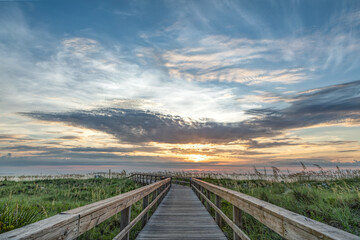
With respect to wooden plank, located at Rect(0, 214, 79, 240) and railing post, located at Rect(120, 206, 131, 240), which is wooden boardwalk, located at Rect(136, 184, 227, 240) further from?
wooden plank, located at Rect(0, 214, 79, 240)

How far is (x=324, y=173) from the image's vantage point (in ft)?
59.3

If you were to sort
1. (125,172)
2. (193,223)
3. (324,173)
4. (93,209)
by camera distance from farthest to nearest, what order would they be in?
(125,172), (324,173), (193,223), (93,209)

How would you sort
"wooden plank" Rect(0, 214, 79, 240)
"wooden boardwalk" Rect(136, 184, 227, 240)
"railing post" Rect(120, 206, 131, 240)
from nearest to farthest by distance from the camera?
"wooden plank" Rect(0, 214, 79, 240), "railing post" Rect(120, 206, 131, 240), "wooden boardwalk" Rect(136, 184, 227, 240)

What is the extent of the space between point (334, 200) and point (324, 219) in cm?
222

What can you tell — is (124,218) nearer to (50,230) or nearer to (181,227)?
(181,227)

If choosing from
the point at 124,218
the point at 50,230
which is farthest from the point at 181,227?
the point at 50,230

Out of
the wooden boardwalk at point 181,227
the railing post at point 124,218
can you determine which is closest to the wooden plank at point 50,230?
the railing post at point 124,218

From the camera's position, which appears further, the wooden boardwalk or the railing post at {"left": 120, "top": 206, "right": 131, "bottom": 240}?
the wooden boardwalk

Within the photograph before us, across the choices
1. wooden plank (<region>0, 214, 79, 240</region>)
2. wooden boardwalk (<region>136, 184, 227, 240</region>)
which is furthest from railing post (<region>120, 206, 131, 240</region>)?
wooden plank (<region>0, 214, 79, 240</region>)

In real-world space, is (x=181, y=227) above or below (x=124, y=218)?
below

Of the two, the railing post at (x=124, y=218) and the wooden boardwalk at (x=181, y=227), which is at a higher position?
the railing post at (x=124, y=218)

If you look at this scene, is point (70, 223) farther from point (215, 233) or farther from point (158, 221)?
point (158, 221)

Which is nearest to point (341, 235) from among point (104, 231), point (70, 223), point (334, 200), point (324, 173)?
point (70, 223)

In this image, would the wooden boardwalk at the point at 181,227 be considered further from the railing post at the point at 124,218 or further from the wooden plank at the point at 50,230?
the wooden plank at the point at 50,230
